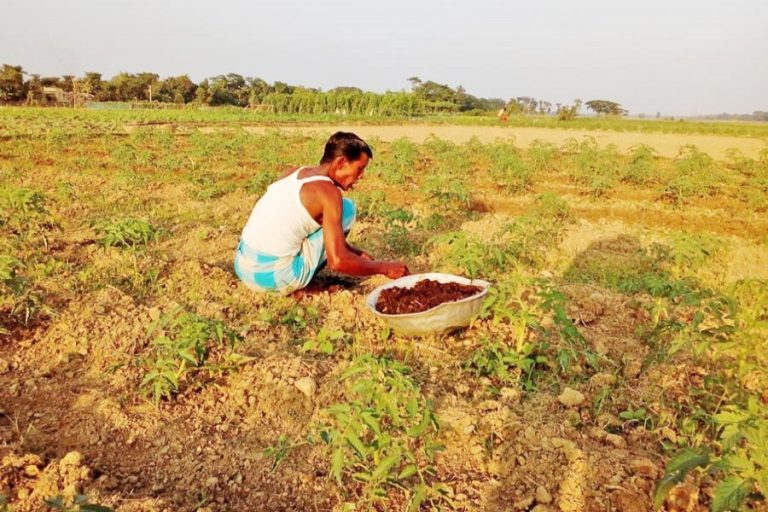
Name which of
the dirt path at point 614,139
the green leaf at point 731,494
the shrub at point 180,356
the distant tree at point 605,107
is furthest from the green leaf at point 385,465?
the distant tree at point 605,107

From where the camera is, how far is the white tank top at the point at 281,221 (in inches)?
125

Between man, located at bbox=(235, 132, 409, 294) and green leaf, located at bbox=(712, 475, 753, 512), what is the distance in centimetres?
199

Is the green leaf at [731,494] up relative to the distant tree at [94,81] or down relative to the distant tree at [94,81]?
down

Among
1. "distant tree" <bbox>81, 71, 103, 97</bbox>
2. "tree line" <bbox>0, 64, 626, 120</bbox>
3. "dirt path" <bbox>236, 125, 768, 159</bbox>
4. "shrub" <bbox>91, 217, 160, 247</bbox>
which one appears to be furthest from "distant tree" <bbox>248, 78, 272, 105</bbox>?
"shrub" <bbox>91, 217, 160, 247</bbox>

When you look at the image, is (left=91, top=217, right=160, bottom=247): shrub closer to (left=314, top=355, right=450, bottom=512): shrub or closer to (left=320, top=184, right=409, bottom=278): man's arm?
(left=320, top=184, right=409, bottom=278): man's arm

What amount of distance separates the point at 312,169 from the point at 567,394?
1.86m

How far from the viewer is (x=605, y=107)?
106m

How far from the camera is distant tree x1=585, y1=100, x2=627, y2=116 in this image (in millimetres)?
103688

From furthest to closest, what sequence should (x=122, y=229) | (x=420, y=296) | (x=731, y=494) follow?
1. (x=122, y=229)
2. (x=420, y=296)
3. (x=731, y=494)

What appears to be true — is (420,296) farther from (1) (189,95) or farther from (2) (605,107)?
(2) (605,107)

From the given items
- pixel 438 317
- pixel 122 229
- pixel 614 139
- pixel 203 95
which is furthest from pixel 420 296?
pixel 203 95

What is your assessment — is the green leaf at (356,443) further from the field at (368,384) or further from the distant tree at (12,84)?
the distant tree at (12,84)

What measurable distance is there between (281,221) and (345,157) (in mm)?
548

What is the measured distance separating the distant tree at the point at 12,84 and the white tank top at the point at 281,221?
4346cm
